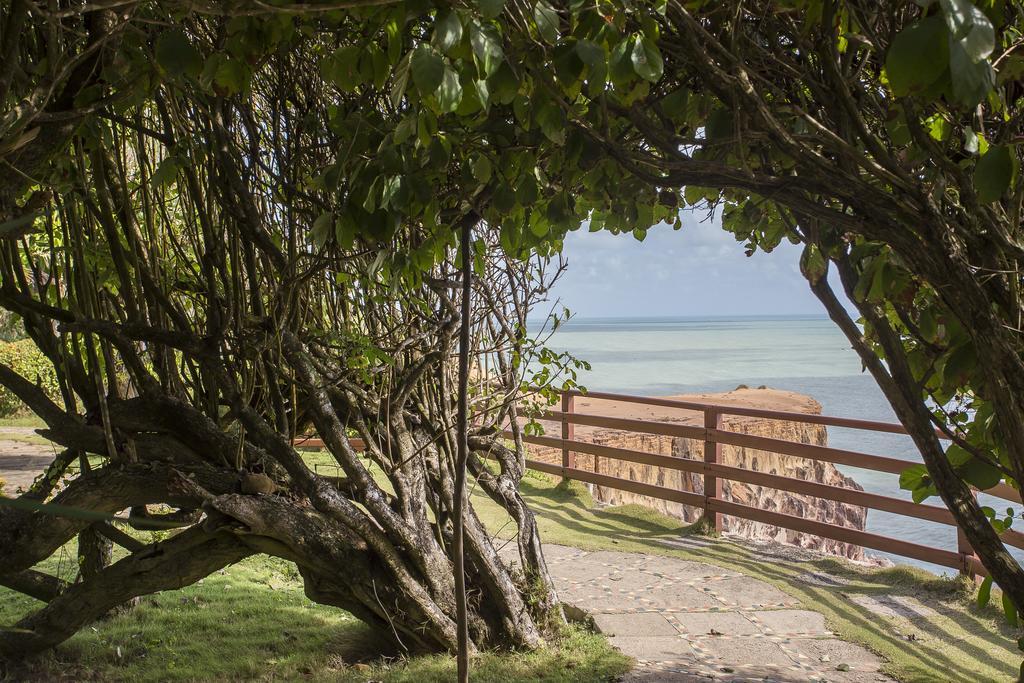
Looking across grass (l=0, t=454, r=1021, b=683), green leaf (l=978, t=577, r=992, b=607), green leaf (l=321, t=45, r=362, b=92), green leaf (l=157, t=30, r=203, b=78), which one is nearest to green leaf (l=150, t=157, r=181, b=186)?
green leaf (l=157, t=30, r=203, b=78)

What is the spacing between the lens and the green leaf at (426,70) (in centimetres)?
117

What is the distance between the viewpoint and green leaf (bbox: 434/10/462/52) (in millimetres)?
1147

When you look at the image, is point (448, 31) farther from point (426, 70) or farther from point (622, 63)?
point (622, 63)

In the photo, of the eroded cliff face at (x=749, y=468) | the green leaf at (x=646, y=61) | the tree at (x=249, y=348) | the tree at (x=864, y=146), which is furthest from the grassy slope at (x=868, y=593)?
the green leaf at (x=646, y=61)

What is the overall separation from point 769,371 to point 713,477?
5154 cm

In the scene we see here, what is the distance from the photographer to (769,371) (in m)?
55.3

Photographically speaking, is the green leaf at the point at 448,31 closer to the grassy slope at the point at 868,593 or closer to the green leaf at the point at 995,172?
the green leaf at the point at 995,172

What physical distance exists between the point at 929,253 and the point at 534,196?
89 centimetres

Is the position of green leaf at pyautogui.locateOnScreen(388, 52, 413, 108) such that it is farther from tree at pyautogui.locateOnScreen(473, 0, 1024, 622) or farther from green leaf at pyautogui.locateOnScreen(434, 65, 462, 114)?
tree at pyautogui.locateOnScreen(473, 0, 1024, 622)

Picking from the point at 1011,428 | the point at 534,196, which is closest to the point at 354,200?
the point at 534,196

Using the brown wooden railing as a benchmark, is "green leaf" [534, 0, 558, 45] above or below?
above

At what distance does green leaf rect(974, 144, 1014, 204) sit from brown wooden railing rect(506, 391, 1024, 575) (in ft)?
11.8

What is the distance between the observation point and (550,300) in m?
4.12

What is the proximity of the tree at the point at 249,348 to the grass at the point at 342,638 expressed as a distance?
8.6 inches
